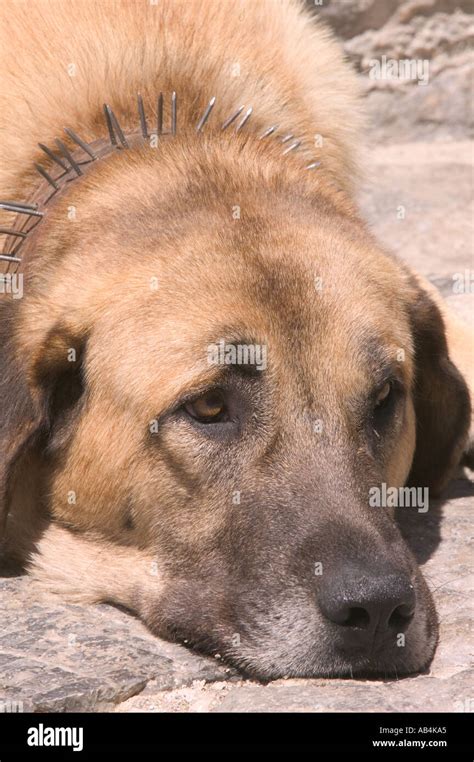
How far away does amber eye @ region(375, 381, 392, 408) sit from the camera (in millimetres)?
3857

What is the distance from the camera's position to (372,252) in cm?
409

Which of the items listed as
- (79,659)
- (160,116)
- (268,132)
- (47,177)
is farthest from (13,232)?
(79,659)

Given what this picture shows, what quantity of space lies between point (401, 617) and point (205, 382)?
88 centimetres

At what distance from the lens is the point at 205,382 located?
3615 mm

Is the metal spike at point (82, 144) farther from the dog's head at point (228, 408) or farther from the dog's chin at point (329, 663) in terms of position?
the dog's chin at point (329, 663)

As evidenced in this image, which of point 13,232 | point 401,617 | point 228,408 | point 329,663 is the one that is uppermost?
point 13,232

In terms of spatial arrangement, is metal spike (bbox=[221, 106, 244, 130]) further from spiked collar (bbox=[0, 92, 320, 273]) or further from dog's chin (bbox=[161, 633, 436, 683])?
dog's chin (bbox=[161, 633, 436, 683])

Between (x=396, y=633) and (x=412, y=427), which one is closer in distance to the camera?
(x=396, y=633)

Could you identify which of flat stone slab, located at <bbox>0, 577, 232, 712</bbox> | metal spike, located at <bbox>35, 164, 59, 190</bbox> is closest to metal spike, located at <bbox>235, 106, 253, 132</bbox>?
metal spike, located at <bbox>35, 164, 59, 190</bbox>

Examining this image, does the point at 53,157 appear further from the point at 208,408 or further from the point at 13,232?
the point at 208,408
